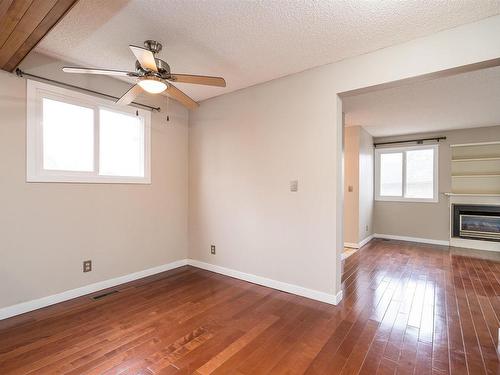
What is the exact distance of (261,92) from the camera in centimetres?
328

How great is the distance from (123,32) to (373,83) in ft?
7.68

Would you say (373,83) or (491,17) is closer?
(491,17)

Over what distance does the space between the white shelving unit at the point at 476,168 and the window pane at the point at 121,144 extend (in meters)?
6.27

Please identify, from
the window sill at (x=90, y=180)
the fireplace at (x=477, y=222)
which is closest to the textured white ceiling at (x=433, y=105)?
the fireplace at (x=477, y=222)

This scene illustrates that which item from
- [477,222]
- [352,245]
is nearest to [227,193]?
[352,245]

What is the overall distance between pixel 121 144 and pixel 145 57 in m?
1.83

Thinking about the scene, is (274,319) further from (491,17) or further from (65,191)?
(491,17)

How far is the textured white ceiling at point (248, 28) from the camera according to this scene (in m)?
1.87

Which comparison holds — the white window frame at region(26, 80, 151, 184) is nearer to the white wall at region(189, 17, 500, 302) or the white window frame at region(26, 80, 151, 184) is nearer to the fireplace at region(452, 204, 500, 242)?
the white wall at region(189, 17, 500, 302)

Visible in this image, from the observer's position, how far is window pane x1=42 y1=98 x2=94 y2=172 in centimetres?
268

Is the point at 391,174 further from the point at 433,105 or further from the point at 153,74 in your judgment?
the point at 153,74

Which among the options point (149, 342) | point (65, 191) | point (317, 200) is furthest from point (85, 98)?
point (317, 200)

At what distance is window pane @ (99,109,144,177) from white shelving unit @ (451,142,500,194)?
627cm

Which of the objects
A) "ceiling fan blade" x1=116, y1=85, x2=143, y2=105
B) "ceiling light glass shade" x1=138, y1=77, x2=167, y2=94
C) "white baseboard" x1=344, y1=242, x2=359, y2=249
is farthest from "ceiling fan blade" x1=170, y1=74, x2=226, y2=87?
"white baseboard" x1=344, y1=242, x2=359, y2=249
